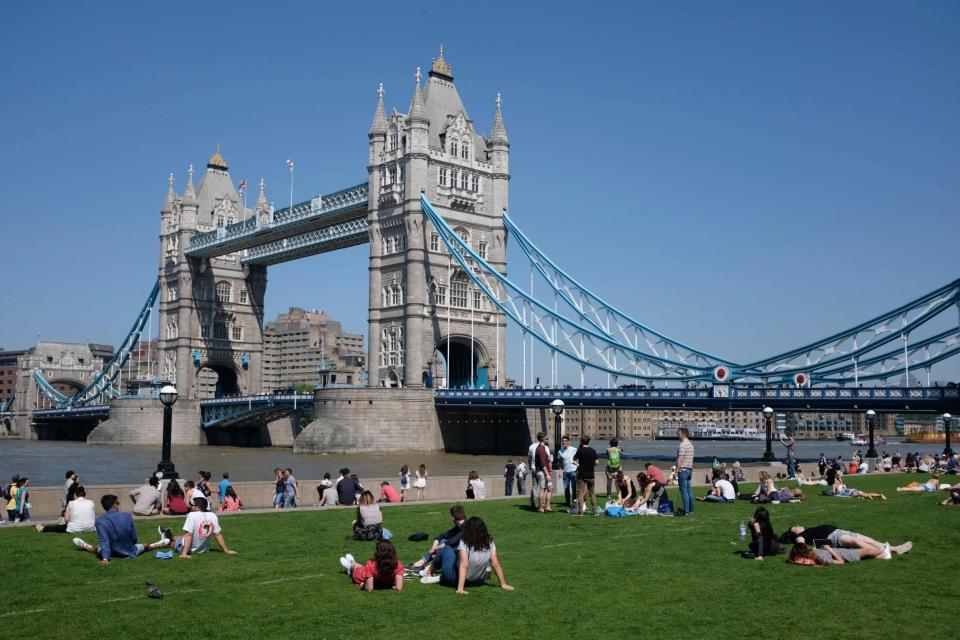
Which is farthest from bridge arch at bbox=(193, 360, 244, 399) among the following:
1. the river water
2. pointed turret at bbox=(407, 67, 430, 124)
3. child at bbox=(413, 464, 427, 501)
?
→ child at bbox=(413, 464, 427, 501)

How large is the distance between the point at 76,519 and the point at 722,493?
504 inches

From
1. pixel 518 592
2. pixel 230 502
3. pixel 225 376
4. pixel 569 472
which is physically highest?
pixel 225 376

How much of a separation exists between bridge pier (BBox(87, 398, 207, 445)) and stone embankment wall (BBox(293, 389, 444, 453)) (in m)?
24.4

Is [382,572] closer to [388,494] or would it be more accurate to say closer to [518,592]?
[518,592]

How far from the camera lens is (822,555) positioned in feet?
40.7

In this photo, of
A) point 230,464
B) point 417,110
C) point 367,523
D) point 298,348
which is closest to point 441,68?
point 417,110

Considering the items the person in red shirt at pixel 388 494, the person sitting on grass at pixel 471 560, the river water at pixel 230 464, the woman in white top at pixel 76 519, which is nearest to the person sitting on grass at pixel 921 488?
the person in red shirt at pixel 388 494

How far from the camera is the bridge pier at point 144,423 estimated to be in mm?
81438

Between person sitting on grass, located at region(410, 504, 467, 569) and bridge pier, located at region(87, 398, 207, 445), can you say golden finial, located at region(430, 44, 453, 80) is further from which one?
person sitting on grass, located at region(410, 504, 467, 569)

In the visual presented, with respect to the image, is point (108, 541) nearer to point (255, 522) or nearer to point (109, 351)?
point (255, 522)

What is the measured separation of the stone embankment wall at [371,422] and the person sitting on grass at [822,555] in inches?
1908

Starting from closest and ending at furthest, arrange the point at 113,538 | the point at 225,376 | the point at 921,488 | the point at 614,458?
the point at 113,538 < the point at 614,458 < the point at 921,488 < the point at 225,376

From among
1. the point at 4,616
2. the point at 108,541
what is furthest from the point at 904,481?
the point at 4,616

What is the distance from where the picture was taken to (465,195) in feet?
228
